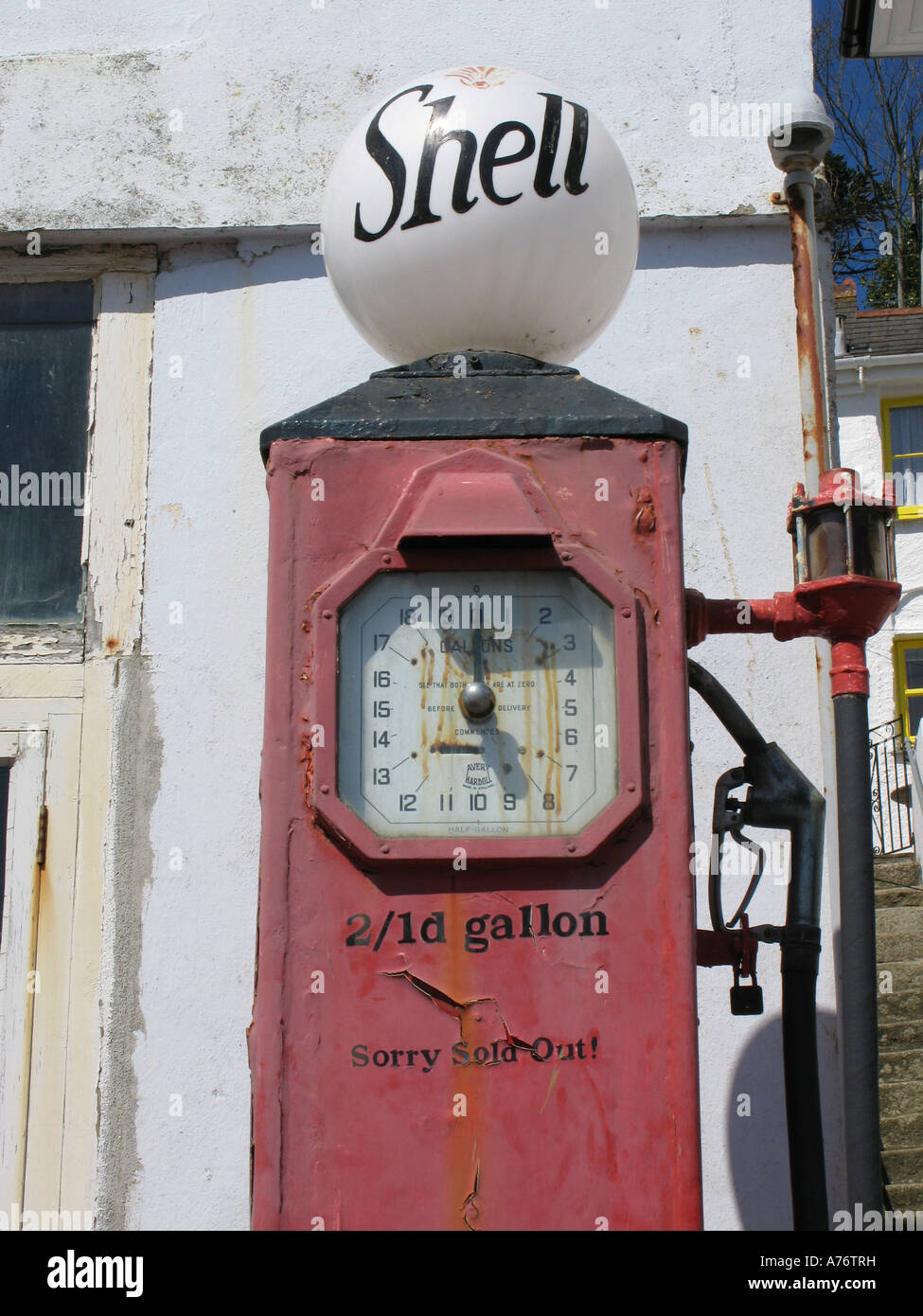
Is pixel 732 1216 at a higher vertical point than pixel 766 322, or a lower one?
lower

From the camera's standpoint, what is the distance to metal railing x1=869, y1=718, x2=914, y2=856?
11277mm

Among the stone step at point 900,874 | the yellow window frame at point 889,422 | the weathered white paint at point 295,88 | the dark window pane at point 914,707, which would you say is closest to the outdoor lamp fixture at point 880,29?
the weathered white paint at point 295,88

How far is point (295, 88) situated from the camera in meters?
3.48

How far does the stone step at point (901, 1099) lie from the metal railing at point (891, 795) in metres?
5.32

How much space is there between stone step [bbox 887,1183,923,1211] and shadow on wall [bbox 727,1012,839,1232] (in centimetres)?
183

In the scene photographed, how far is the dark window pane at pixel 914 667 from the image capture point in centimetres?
1481

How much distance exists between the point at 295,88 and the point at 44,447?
1081 millimetres

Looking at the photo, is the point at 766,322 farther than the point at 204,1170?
Yes

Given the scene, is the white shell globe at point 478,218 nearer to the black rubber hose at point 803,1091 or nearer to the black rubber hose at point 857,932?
the black rubber hose at point 857,932

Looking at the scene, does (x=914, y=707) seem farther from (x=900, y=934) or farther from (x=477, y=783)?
(x=477, y=783)

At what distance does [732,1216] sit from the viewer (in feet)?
9.45

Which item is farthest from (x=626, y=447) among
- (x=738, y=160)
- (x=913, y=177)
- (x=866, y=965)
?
(x=913, y=177)
